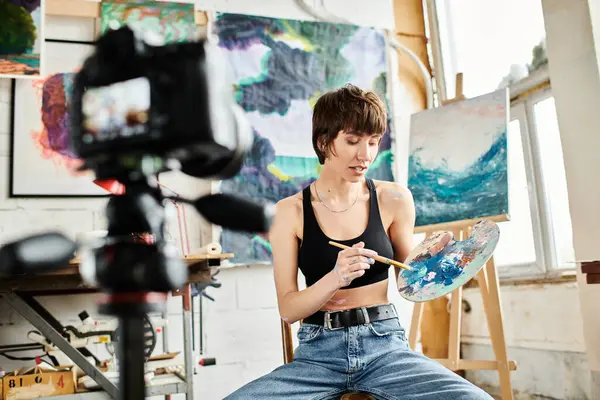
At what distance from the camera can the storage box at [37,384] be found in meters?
1.99

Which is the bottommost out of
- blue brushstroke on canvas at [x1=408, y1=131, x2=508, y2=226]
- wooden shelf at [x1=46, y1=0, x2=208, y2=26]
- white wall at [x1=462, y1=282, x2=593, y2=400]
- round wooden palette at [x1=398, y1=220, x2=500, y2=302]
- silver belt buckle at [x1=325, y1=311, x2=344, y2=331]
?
white wall at [x1=462, y1=282, x2=593, y2=400]

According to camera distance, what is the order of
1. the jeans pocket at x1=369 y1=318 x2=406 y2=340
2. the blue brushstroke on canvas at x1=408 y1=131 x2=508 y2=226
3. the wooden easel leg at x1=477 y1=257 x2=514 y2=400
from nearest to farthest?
the jeans pocket at x1=369 y1=318 x2=406 y2=340, the wooden easel leg at x1=477 y1=257 x2=514 y2=400, the blue brushstroke on canvas at x1=408 y1=131 x2=508 y2=226

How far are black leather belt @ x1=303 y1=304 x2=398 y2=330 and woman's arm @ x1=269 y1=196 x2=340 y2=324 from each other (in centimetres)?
3

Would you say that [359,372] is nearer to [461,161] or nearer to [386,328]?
[386,328]

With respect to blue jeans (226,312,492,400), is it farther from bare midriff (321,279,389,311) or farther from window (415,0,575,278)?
window (415,0,575,278)

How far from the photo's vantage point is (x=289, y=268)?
58.4 inches

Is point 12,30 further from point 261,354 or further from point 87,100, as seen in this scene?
point 87,100

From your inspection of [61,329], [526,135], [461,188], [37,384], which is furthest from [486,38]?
[37,384]

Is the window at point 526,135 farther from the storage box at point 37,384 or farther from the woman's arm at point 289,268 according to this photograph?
the storage box at point 37,384

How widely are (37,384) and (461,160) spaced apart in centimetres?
189

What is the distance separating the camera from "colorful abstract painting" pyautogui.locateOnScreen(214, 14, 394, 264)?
2926 millimetres

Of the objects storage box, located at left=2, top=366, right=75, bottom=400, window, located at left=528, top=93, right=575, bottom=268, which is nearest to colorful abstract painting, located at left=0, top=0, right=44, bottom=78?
storage box, located at left=2, top=366, right=75, bottom=400

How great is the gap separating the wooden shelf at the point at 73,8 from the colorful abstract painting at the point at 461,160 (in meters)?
1.68

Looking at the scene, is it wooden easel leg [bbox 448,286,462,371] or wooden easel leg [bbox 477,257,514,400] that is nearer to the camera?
wooden easel leg [bbox 477,257,514,400]
